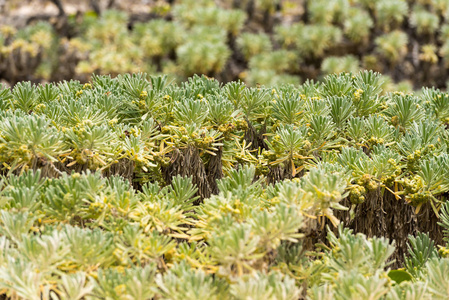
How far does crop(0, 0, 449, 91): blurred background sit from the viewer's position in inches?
288

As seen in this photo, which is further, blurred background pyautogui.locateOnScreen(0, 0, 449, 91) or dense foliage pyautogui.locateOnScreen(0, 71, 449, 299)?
blurred background pyautogui.locateOnScreen(0, 0, 449, 91)

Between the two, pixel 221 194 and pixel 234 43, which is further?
pixel 234 43

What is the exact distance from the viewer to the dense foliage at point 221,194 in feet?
3.62

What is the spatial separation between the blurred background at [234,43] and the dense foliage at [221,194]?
17.7ft

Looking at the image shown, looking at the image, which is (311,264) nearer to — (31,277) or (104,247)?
(104,247)

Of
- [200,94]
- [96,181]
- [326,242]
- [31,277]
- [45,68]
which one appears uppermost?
[200,94]

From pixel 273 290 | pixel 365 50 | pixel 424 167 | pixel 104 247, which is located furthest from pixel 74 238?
pixel 365 50

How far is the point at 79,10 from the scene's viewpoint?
8.29 meters

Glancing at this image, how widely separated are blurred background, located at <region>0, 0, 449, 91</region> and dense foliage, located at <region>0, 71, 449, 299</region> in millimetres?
5396

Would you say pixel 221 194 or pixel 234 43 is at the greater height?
pixel 221 194

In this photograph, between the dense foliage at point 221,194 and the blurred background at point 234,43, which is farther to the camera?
the blurred background at point 234,43

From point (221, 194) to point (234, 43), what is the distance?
22.8 ft

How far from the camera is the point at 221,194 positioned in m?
1.35

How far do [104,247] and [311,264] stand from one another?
54cm
